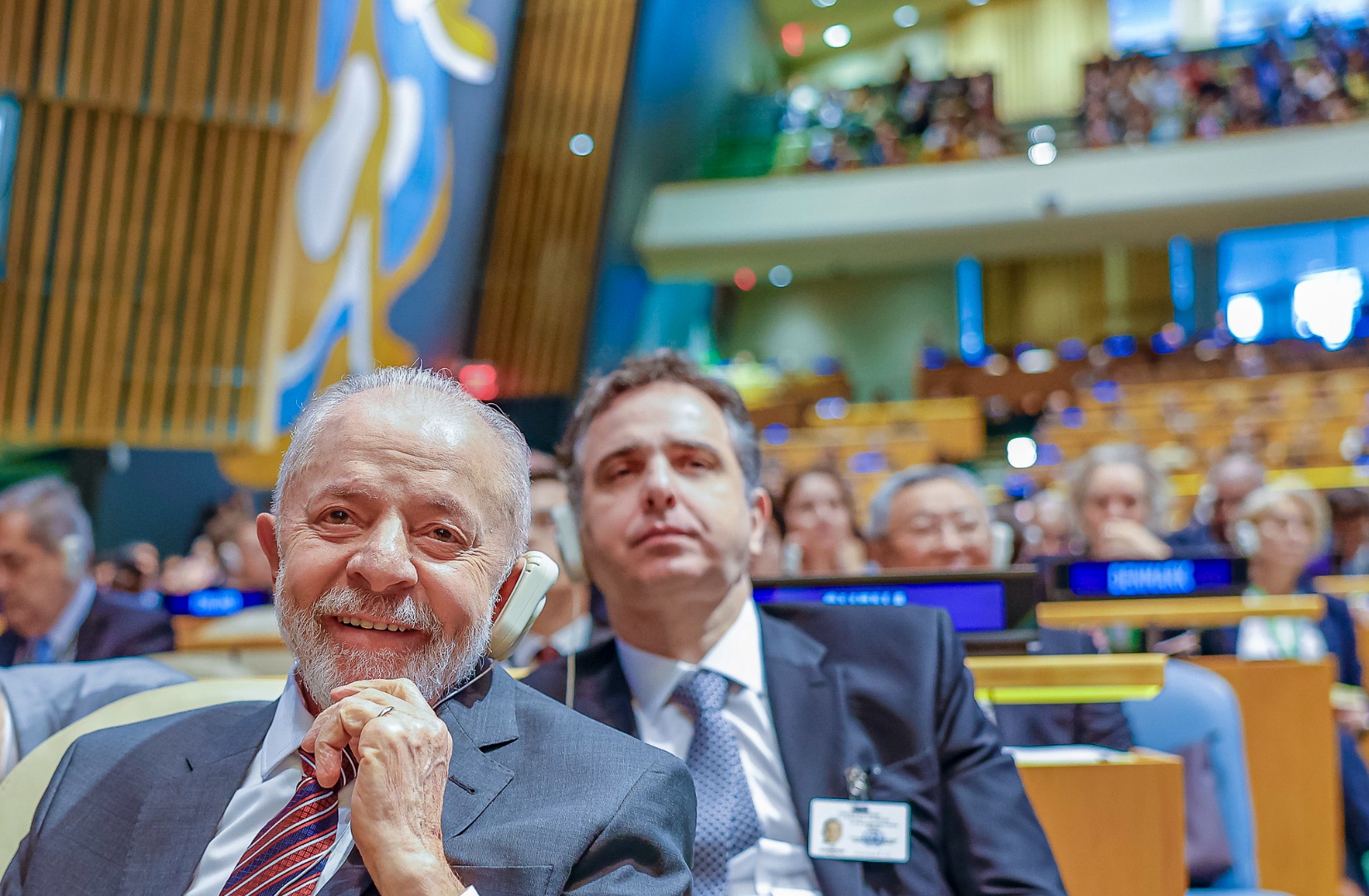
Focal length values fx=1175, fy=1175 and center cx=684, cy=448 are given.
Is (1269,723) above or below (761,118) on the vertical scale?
below

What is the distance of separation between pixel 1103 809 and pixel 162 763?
1.21m

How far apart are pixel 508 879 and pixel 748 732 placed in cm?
66

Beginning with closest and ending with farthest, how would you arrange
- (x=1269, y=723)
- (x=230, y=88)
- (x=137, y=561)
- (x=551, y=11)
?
(x=1269, y=723) → (x=137, y=561) → (x=230, y=88) → (x=551, y=11)

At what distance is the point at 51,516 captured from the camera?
341 centimetres

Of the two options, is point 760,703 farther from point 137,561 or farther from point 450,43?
point 450,43

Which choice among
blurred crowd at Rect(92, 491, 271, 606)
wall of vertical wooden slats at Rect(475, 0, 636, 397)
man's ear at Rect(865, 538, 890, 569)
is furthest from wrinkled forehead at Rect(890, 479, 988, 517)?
wall of vertical wooden slats at Rect(475, 0, 636, 397)

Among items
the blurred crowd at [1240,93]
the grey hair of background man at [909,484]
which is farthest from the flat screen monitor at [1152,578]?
the blurred crowd at [1240,93]

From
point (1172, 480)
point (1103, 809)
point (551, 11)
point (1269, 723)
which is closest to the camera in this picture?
point (1103, 809)

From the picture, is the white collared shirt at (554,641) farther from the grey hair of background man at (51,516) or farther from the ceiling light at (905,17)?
the ceiling light at (905,17)

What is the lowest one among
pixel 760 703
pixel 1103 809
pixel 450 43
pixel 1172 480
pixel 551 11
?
pixel 1103 809

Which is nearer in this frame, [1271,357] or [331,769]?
[331,769]

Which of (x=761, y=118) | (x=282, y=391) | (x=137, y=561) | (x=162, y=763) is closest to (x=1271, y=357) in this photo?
(x=761, y=118)

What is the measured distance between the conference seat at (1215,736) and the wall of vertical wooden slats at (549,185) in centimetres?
1008

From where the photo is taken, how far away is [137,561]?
5.65 meters
